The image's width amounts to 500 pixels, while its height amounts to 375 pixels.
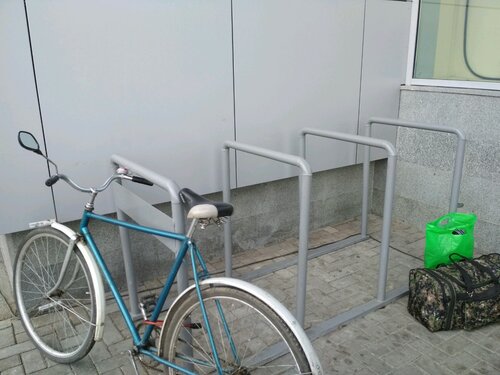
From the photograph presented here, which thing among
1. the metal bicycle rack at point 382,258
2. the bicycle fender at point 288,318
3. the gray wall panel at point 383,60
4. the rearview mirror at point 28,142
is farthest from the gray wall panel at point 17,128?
the gray wall panel at point 383,60

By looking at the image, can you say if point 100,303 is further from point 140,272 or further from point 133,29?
point 133,29

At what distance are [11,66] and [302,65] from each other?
209 cm

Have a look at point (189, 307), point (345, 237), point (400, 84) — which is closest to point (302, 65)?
point (400, 84)

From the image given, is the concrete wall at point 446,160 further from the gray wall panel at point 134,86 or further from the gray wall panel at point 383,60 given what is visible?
the gray wall panel at point 134,86

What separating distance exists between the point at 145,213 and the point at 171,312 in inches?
22.7

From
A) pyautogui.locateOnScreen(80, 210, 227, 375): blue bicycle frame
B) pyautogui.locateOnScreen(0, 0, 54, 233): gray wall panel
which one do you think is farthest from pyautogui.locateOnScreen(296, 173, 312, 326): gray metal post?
pyautogui.locateOnScreen(0, 0, 54, 233): gray wall panel

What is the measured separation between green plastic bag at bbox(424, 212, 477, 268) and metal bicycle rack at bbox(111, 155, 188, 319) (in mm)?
1836

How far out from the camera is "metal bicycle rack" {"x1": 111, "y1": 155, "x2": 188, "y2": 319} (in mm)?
1862

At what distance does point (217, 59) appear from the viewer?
118 inches

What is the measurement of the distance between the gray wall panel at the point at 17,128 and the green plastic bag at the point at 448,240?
8.25ft

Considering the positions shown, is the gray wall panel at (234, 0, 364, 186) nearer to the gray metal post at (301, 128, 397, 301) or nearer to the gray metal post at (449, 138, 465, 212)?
the gray metal post at (301, 128, 397, 301)

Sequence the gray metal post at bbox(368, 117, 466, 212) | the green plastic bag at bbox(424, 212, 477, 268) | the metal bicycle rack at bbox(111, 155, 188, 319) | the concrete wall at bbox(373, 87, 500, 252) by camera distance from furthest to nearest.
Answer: the concrete wall at bbox(373, 87, 500, 252), the gray metal post at bbox(368, 117, 466, 212), the green plastic bag at bbox(424, 212, 477, 268), the metal bicycle rack at bbox(111, 155, 188, 319)

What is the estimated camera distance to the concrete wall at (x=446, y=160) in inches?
138

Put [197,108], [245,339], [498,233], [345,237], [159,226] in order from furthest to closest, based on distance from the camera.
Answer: [345,237] < [498,233] < [197,108] < [245,339] < [159,226]
